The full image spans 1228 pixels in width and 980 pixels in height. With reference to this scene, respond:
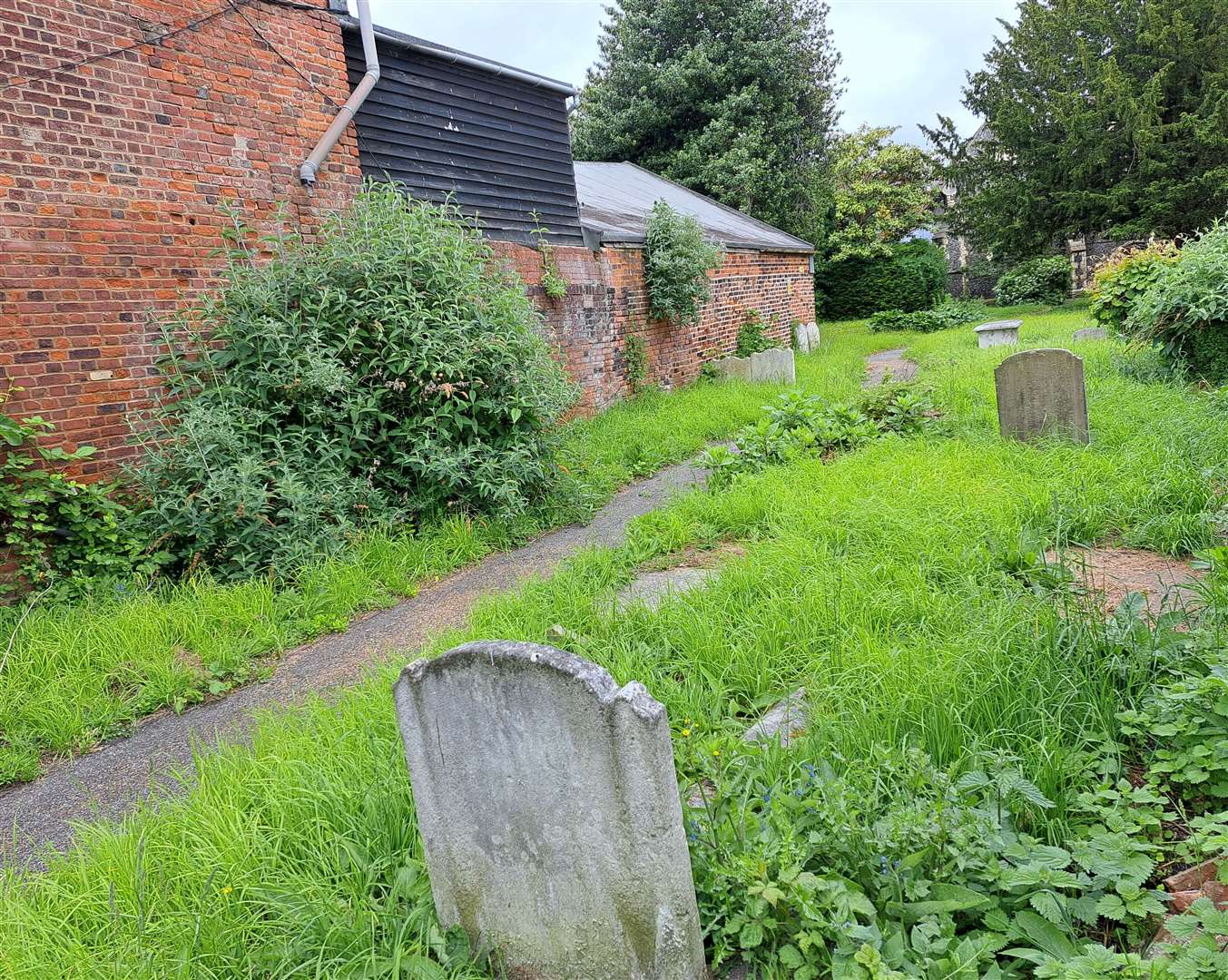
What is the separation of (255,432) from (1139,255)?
434 inches

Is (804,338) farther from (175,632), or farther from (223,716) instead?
(223,716)

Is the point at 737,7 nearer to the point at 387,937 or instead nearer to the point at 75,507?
the point at 75,507

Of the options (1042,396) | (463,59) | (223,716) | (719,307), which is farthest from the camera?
(719,307)

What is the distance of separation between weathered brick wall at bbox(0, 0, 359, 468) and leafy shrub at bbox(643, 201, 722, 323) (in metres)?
6.27

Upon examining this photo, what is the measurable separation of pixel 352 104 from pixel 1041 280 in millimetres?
28087

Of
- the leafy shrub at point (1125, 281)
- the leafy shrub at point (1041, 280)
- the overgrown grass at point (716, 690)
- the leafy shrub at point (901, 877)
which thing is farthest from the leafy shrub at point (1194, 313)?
the leafy shrub at point (1041, 280)

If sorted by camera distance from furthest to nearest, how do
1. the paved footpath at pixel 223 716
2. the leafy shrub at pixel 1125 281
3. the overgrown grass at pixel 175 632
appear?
the leafy shrub at pixel 1125 281, the overgrown grass at pixel 175 632, the paved footpath at pixel 223 716

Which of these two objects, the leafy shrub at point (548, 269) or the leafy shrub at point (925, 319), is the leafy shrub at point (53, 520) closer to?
the leafy shrub at point (548, 269)

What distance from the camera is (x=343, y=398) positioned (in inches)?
226

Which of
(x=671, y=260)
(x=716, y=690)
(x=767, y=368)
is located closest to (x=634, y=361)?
(x=671, y=260)

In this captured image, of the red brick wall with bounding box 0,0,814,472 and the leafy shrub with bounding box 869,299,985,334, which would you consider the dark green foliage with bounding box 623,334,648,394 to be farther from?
the leafy shrub with bounding box 869,299,985,334

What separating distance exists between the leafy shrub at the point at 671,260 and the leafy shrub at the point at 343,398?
17.7ft

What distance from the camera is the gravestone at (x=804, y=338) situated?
17.3m

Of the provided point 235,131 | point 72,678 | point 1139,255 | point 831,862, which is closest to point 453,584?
point 72,678
